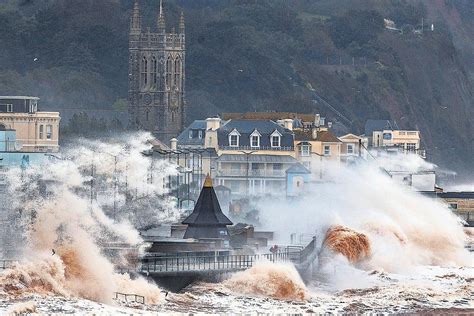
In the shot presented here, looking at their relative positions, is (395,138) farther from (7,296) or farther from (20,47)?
(7,296)

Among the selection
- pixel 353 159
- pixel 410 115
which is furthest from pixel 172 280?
pixel 410 115

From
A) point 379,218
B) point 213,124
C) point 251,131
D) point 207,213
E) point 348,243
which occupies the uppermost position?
point 213,124

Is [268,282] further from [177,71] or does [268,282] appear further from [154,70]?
[154,70]

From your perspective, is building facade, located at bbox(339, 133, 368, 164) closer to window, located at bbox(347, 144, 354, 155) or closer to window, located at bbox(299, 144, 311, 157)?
window, located at bbox(347, 144, 354, 155)

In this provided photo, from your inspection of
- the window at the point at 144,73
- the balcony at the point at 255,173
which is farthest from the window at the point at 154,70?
the balcony at the point at 255,173

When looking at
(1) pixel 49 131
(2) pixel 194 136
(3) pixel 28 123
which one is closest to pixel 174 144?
(2) pixel 194 136

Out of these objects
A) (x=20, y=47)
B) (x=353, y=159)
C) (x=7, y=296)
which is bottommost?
(x=7, y=296)

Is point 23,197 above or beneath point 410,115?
beneath

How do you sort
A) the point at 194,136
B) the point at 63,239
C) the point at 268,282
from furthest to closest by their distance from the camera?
the point at 194,136, the point at 268,282, the point at 63,239
